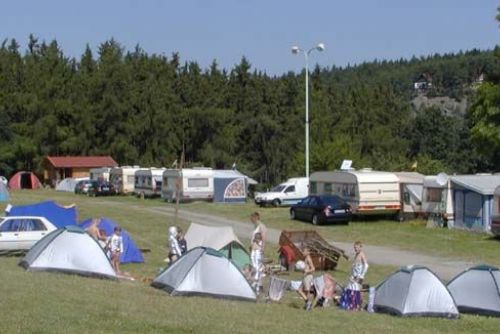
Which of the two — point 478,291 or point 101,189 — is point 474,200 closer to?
point 478,291

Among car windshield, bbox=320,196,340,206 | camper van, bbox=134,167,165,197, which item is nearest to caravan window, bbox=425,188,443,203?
car windshield, bbox=320,196,340,206

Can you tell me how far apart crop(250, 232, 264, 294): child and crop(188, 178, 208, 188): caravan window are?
35.8m

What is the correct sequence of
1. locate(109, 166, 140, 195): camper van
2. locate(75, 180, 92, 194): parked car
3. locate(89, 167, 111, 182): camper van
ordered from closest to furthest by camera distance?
locate(109, 166, 140, 195): camper van → locate(75, 180, 92, 194): parked car → locate(89, 167, 111, 182): camper van


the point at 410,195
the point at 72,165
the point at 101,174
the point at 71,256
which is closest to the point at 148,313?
the point at 71,256

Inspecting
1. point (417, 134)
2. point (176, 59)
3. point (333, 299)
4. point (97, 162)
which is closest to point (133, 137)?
point (97, 162)

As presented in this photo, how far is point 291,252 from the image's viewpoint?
81.0 feet

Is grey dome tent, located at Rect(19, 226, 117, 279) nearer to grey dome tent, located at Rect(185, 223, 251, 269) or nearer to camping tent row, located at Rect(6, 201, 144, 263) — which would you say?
grey dome tent, located at Rect(185, 223, 251, 269)

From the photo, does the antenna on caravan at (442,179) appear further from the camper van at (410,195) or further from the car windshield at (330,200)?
the car windshield at (330,200)

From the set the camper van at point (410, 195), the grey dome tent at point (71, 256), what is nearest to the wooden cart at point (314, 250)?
the grey dome tent at point (71, 256)

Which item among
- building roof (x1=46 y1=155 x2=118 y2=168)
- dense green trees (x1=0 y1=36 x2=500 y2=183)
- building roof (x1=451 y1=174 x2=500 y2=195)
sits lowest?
building roof (x1=451 y1=174 x2=500 y2=195)

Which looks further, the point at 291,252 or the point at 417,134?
the point at 417,134

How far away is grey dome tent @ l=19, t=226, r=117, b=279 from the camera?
65.6ft

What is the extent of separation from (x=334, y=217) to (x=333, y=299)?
2123cm

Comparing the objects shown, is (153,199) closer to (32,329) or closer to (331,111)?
(331,111)
